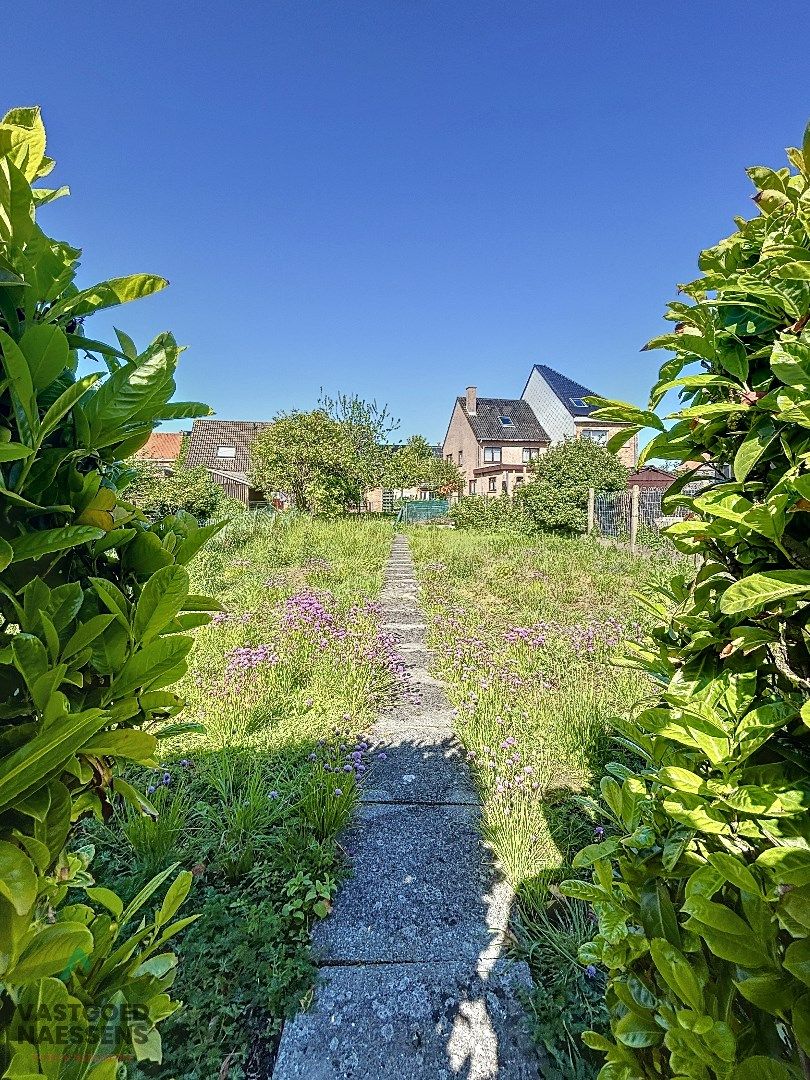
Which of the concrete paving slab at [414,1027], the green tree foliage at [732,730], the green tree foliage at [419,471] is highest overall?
the green tree foliage at [419,471]

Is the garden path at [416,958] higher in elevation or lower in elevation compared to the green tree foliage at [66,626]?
lower

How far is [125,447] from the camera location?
81cm

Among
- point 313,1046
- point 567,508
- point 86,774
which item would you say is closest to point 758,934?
point 86,774

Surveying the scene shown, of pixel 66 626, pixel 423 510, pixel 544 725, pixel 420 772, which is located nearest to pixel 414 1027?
pixel 420 772

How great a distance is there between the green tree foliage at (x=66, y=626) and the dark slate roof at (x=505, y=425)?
32936 millimetres

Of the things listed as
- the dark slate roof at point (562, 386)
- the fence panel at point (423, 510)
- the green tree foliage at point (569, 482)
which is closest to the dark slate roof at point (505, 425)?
the dark slate roof at point (562, 386)

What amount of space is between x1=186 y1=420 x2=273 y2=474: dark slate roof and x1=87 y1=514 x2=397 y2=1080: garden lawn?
26.2 m

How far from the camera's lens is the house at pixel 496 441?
3192cm

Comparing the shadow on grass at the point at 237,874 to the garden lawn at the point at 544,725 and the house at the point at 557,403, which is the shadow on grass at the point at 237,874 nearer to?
the garden lawn at the point at 544,725

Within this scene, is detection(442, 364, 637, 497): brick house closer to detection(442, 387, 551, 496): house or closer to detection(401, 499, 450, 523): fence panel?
detection(442, 387, 551, 496): house

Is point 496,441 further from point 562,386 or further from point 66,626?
point 66,626

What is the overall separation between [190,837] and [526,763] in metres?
1.64

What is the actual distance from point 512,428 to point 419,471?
717 centimetres

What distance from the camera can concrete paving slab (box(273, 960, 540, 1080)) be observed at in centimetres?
125
